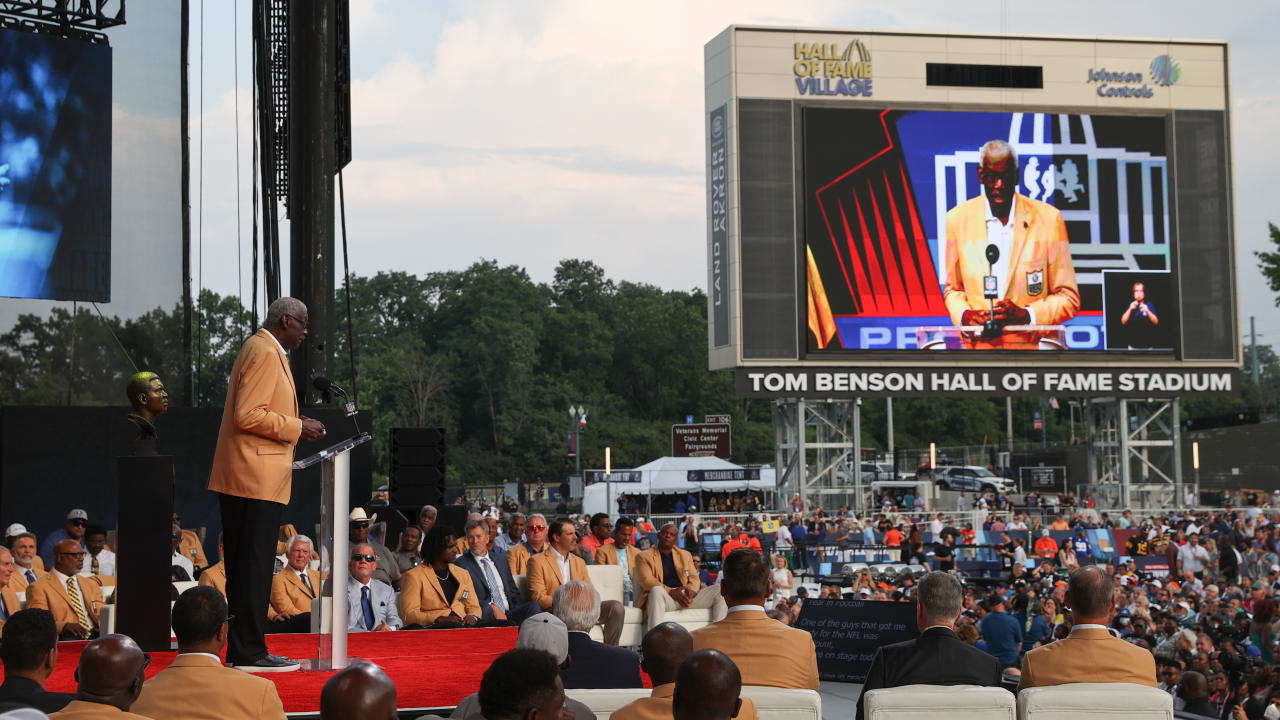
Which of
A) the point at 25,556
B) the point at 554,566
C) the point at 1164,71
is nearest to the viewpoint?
the point at 25,556

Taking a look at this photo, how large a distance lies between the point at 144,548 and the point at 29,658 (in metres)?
1.95

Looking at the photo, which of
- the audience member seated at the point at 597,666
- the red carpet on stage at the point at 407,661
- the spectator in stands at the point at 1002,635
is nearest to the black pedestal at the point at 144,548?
the red carpet on stage at the point at 407,661

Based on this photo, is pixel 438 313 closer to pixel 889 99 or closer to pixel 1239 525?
pixel 889 99

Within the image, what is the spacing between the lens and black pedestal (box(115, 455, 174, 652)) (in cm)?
613

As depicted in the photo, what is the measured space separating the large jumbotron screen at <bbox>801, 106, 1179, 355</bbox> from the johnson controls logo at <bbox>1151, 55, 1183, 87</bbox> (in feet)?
3.83

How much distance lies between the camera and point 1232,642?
1302 cm

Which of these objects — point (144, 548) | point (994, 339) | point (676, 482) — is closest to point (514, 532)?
point (144, 548)

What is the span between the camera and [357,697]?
3.17m

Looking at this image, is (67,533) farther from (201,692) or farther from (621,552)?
(201,692)

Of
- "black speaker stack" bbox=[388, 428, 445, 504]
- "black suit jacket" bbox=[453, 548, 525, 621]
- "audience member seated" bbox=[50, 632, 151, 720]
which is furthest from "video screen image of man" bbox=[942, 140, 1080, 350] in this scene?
"audience member seated" bbox=[50, 632, 151, 720]

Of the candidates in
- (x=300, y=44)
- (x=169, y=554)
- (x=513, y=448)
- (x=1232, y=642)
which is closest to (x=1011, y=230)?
(x=1232, y=642)

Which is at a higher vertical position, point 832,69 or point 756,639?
point 832,69

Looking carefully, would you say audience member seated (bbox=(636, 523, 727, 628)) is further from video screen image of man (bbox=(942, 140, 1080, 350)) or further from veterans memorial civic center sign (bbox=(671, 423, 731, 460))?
veterans memorial civic center sign (bbox=(671, 423, 731, 460))

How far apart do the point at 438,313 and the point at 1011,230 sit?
163ft
